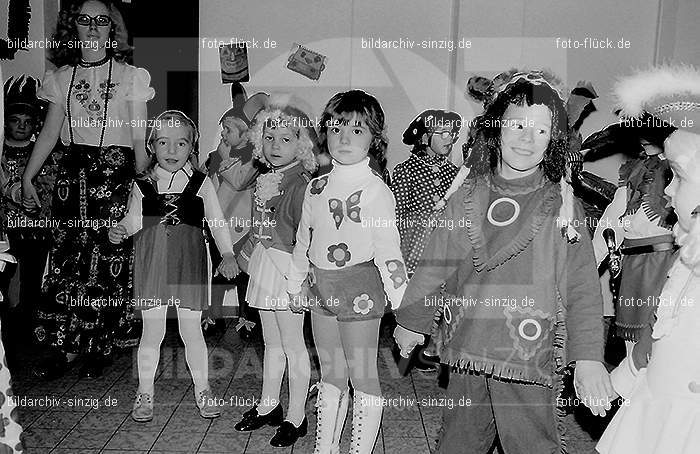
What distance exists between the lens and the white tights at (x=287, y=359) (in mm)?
2930

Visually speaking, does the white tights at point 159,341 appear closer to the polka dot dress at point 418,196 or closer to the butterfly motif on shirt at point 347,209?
the butterfly motif on shirt at point 347,209

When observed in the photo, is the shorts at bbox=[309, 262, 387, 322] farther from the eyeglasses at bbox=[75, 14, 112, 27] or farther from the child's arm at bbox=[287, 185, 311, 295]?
the eyeglasses at bbox=[75, 14, 112, 27]

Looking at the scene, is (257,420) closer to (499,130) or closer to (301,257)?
(301,257)

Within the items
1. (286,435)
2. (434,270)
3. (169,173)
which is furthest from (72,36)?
(434,270)

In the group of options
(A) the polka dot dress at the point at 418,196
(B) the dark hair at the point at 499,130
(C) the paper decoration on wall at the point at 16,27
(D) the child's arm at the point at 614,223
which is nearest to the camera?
(B) the dark hair at the point at 499,130

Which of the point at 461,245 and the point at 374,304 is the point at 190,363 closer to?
the point at 374,304

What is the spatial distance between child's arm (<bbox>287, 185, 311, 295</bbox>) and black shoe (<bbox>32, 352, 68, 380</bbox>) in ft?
5.54

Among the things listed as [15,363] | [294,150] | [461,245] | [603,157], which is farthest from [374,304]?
[603,157]

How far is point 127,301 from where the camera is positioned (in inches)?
146

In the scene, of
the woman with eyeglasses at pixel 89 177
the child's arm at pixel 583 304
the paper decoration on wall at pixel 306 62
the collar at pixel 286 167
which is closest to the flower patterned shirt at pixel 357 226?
the collar at pixel 286 167

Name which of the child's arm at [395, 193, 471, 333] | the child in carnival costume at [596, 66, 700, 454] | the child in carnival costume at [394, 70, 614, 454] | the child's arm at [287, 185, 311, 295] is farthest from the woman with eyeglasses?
the child in carnival costume at [596, 66, 700, 454]

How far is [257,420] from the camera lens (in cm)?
313

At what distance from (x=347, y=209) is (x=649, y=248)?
1.38m

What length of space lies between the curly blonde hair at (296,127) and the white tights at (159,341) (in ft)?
2.50
